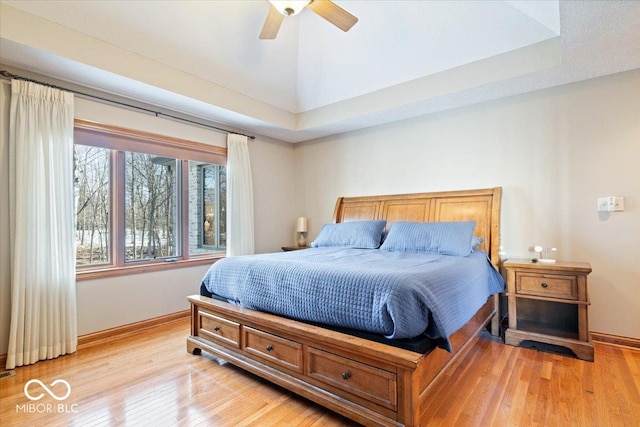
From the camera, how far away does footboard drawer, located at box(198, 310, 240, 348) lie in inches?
92.9

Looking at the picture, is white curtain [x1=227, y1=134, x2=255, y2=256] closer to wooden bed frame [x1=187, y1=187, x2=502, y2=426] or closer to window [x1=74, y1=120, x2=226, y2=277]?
window [x1=74, y1=120, x2=226, y2=277]

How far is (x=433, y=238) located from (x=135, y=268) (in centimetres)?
302

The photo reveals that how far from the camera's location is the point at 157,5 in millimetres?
2582

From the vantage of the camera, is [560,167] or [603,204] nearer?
[603,204]

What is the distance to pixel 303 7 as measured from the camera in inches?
82.5

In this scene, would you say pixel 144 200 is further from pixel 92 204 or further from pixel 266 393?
pixel 266 393

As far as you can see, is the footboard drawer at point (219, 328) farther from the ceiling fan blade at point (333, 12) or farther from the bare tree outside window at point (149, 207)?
the ceiling fan blade at point (333, 12)

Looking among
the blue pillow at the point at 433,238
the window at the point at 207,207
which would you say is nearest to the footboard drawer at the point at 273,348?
the blue pillow at the point at 433,238

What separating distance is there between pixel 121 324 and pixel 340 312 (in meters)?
2.53

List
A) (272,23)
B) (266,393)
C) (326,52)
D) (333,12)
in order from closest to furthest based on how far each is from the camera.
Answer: (266,393), (333,12), (272,23), (326,52)

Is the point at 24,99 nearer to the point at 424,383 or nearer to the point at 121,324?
the point at 121,324

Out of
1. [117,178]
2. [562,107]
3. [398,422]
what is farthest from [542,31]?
[117,178]

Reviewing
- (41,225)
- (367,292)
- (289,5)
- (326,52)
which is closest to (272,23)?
(289,5)

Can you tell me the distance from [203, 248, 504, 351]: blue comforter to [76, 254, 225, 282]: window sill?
1.19 metres
